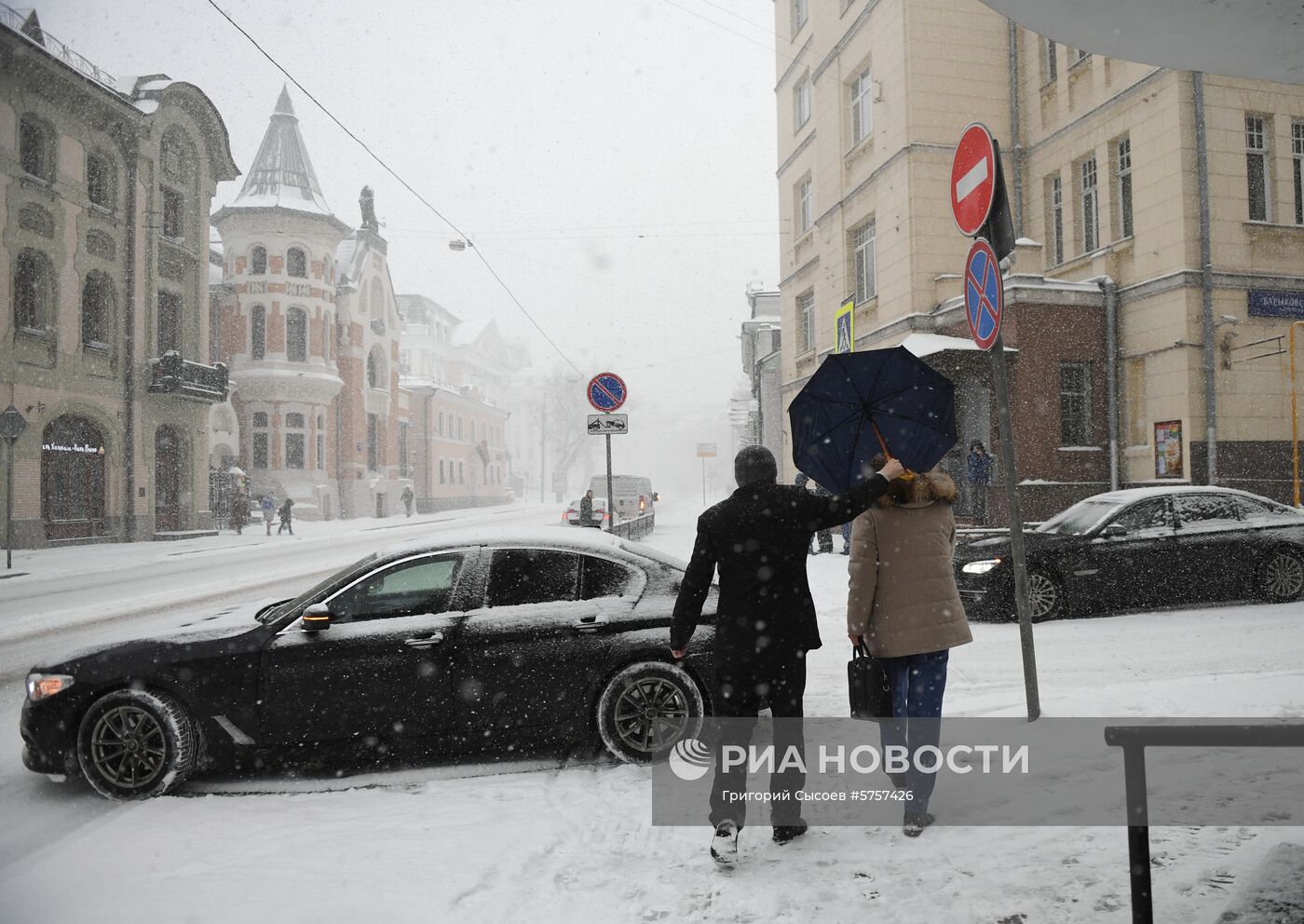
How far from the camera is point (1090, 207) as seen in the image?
1808 cm

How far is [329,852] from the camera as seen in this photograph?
12.6ft

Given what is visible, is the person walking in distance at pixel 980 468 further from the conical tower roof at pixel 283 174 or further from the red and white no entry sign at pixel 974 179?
the conical tower roof at pixel 283 174

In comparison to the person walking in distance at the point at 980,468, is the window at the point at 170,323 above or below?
above

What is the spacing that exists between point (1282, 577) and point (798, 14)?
73.2 ft

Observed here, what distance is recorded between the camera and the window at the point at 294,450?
42.7 m

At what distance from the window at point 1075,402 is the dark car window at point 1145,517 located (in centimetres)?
760

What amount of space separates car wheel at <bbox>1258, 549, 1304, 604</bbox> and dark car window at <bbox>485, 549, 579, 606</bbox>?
8.69 m

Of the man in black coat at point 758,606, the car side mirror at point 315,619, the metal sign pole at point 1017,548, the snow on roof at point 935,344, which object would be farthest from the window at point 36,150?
the man in black coat at point 758,606

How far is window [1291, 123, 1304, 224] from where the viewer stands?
15953 millimetres

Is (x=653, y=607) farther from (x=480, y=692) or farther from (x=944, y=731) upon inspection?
(x=944, y=731)

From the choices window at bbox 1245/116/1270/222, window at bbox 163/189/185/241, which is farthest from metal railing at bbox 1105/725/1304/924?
window at bbox 163/189/185/241

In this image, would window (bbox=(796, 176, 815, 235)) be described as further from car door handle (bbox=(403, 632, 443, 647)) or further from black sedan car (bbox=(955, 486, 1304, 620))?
car door handle (bbox=(403, 632, 443, 647))

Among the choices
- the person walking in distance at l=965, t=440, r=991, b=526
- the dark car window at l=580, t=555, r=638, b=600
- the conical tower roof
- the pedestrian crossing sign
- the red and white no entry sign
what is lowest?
the dark car window at l=580, t=555, r=638, b=600

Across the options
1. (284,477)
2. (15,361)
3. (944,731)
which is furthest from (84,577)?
(284,477)
